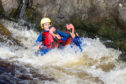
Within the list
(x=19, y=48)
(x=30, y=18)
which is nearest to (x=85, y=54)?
(x=19, y=48)

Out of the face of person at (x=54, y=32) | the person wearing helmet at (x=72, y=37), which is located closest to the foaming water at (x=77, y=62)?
the person wearing helmet at (x=72, y=37)

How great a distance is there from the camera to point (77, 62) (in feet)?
17.1

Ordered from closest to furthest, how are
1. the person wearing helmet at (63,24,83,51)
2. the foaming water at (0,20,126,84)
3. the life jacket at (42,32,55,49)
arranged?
the foaming water at (0,20,126,84) < the person wearing helmet at (63,24,83,51) < the life jacket at (42,32,55,49)

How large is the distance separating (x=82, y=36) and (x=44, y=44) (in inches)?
56.7

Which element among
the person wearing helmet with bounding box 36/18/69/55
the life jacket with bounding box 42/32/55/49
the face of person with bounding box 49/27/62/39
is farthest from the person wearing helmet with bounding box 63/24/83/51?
the life jacket with bounding box 42/32/55/49

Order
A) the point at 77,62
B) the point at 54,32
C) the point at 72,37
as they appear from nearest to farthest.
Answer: the point at 77,62
the point at 72,37
the point at 54,32

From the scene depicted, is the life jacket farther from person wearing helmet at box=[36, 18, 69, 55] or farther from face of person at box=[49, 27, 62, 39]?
face of person at box=[49, 27, 62, 39]

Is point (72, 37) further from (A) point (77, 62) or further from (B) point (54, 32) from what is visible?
(A) point (77, 62)

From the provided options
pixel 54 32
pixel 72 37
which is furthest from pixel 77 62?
pixel 54 32

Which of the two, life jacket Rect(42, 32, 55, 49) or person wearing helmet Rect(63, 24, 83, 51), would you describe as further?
life jacket Rect(42, 32, 55, 49)

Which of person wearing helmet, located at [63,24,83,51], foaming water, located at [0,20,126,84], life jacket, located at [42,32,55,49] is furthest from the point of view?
life jacket, located at [42,32,55,49]

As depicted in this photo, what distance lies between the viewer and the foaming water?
4148 mm

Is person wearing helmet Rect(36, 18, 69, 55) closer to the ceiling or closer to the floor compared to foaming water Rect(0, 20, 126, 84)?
closer to the ceiling

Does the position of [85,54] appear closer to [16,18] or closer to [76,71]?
[76,71]
